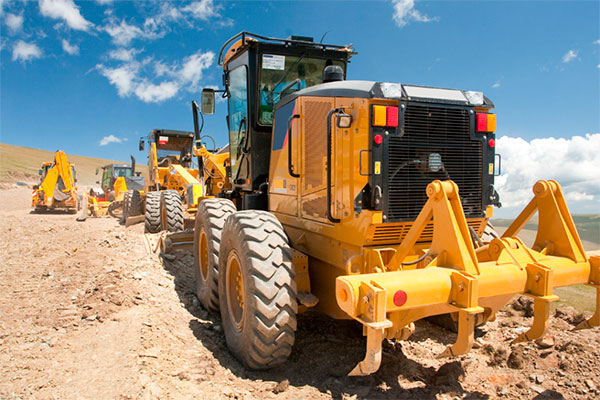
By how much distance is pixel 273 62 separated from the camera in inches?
209

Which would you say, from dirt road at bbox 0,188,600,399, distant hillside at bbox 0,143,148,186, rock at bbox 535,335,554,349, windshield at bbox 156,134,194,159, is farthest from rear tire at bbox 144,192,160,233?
distant hillside at bbox 0,143,148,186

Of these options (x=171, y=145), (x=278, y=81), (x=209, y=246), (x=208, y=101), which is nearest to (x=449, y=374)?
(x=209, y=246)

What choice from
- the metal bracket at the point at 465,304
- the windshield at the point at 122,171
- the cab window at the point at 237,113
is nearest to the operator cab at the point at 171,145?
the cab window at the point at 237,113

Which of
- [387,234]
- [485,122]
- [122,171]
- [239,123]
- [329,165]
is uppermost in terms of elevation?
[239,123]

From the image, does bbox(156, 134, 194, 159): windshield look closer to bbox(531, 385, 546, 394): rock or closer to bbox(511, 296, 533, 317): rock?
bbox(511, 296, 533, 317): rock

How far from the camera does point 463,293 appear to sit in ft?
9.45

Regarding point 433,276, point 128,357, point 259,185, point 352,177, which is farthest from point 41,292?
point 433,276

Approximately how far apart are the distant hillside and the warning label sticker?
92.2ft

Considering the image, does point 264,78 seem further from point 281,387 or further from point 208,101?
point 281,387

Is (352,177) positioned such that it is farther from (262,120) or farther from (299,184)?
(262,120)

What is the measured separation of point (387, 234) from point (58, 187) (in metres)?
20.0

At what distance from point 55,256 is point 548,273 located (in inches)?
305

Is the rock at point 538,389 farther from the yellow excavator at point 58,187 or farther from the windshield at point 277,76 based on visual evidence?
the yellow excavator at point 58,187

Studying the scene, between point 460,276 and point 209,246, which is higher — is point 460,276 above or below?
above
